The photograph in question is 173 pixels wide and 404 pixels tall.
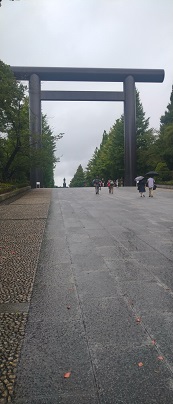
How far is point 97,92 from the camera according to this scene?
43531mm

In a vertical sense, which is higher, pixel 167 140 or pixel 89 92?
pixel 89 92

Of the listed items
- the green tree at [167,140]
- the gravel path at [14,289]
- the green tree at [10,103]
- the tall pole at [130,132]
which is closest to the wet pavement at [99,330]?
the gravel path at [14,289]

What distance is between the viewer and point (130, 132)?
45.5m

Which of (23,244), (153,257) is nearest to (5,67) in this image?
(23,244)

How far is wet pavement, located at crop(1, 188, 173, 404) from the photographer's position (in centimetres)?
206

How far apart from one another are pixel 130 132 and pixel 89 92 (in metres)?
7.66

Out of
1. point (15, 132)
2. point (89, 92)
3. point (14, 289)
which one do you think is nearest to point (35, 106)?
point (89, 92)

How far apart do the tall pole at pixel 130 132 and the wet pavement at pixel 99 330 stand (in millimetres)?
40757

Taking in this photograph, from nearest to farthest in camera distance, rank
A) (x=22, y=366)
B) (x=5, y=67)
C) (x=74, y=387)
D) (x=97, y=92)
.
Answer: (x=74, y=387)
(x=22, y=366)
(x=5, y=67)
(x=97, y=92)

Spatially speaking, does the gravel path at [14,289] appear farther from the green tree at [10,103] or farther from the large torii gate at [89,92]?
the large torii gate at [89,92]

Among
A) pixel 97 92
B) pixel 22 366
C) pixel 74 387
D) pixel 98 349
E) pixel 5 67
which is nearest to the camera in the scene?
pixel 74 387

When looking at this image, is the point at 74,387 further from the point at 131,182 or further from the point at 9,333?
the point at 131,182

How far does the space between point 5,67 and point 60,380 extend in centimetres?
2288

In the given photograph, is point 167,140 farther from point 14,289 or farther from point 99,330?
point 99,330
